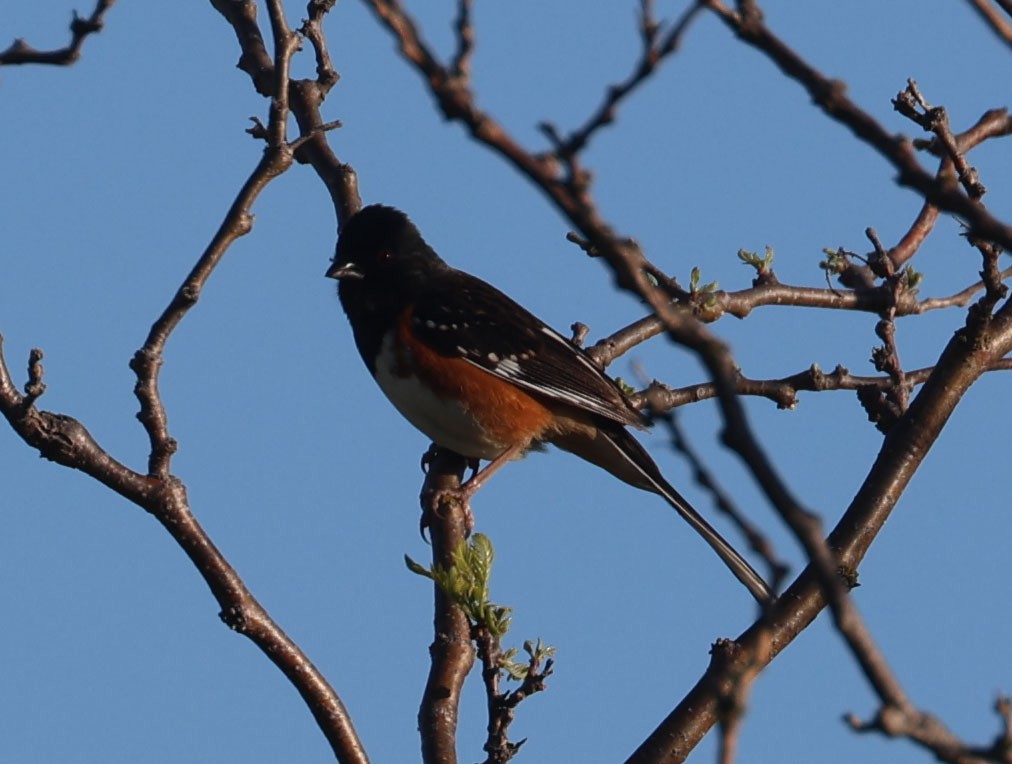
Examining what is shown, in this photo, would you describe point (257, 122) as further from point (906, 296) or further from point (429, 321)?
point (906, 296)

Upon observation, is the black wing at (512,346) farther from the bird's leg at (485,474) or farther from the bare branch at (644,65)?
the bare branch at (644,65)

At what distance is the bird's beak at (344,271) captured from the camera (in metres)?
6.29

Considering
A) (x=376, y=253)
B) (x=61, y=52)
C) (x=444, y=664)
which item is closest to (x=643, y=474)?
(x=376, y=253)

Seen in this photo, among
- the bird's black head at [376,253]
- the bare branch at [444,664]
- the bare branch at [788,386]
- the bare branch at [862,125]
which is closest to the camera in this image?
the bare branch at [862,125]

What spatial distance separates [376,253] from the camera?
6.33m

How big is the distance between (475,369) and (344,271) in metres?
0.71

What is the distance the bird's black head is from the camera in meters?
6.25

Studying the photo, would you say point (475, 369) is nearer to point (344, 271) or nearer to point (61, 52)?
point (344, 271)

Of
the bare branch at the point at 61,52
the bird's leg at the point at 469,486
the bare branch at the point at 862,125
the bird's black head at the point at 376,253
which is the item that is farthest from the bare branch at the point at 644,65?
the bird's black head at the point at 376,253

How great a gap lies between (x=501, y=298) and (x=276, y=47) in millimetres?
2472

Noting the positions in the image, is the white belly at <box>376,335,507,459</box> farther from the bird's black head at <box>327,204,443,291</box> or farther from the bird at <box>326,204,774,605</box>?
the bird's black head at <box>327,204,443,291</box>

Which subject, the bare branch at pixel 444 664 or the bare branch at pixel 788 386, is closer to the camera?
the bare branch at pixel 444 664

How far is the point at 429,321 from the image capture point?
6.14 metres

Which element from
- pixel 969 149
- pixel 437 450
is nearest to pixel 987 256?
pixel 969 149
